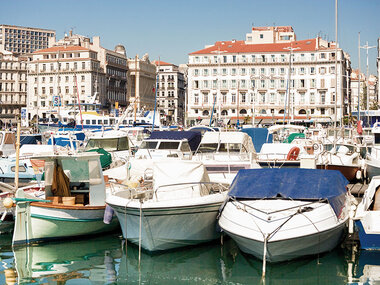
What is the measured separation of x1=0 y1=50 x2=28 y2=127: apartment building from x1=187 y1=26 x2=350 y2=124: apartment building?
42.4 meters

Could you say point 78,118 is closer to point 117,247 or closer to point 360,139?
point 360,139

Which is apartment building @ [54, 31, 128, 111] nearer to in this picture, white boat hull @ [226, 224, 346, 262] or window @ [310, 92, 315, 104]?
window @ [310, 92, 315, 104]

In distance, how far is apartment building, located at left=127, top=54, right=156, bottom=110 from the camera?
132375mm

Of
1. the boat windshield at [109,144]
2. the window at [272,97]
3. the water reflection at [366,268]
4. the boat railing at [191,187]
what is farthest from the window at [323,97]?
the water reflection at [366,268]

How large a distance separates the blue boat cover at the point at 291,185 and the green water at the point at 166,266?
5.29 feet

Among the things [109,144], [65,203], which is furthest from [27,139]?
[65,203]

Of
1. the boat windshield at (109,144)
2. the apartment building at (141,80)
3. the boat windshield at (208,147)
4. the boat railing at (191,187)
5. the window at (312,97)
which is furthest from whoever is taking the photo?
the apartment building at (141,80)

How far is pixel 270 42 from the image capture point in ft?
358

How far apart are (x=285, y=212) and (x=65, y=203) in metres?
7.48

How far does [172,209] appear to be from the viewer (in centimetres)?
1609

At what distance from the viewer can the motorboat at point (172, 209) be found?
1627 centimetres

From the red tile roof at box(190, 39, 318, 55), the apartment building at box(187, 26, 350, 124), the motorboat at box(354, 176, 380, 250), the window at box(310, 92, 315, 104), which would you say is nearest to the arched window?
the apartment building at box(187, 26, 350, 124)

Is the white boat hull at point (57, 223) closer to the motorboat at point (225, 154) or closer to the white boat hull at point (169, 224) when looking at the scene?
the white boat hull at point (169, 224)

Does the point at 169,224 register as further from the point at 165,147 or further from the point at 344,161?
the point at 344,161
